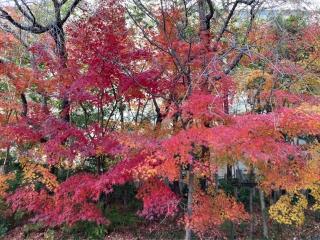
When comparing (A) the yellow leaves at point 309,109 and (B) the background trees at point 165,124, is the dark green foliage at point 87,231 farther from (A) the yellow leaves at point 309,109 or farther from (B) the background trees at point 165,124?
(A) the yellow leaves at point 309,109

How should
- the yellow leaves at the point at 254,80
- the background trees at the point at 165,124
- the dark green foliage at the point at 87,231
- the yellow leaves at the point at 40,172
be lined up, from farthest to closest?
the yellow leaves at the point at 254,80, the dark green foliage at the point at 87,231, the yellow leaves at the point at 40,172, the background trees at the point at 165,124

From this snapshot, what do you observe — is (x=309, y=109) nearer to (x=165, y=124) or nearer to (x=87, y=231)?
(x=165, y=124)

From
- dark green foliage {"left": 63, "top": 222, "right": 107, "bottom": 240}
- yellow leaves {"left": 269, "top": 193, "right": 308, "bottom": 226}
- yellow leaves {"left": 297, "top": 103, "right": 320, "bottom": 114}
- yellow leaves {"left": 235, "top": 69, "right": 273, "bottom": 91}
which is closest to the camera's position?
yellow leaves {"left": 297, "top": 103, "right": 320, "bottom": 114}

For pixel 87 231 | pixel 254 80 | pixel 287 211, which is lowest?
pixel 87 231

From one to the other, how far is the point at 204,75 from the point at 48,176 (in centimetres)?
524

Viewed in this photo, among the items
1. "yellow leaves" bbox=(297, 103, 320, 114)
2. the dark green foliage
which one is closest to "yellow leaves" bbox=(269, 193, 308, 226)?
"yellow leaves" bbox=(297, 103, 320, 114)

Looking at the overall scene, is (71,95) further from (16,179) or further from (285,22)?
(285,22)

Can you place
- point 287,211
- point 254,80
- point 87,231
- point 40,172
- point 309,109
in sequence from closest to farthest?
point 309,109, point 287,211, point 40,172, point 87,231, point 254,80

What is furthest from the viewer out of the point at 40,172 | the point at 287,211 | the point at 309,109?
the point at 40,172

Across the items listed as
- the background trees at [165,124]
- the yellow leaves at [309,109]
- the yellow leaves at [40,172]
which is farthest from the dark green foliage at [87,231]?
the yellow leaves at [309,109]

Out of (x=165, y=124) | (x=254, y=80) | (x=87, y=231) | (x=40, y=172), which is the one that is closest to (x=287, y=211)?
(x=165, y=124)

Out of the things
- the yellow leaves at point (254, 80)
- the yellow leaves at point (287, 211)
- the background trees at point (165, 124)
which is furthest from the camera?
the yellow leaves at point (254, 80)

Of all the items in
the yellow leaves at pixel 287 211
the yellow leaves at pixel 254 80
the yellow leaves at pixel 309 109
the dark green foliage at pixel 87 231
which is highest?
the yellow leaves at pixel 254 80

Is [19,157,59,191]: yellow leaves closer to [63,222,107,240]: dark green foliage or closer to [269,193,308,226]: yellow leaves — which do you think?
[63,222,107,240]: dark green foliage
